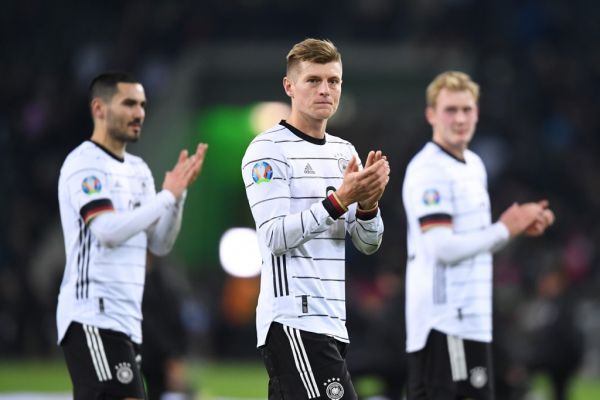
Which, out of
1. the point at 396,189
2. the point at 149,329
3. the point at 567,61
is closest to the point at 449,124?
the point at 149,329

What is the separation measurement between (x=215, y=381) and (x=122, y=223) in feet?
40.0

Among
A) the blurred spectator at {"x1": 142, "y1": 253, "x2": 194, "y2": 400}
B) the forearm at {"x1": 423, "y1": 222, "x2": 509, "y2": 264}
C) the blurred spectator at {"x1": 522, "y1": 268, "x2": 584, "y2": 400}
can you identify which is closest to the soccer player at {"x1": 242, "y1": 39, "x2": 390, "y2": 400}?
A: the forearm at {"x1": 423, "y1": 222, "x2": 509, "y2": 264}

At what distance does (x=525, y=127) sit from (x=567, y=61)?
1808 millimetres

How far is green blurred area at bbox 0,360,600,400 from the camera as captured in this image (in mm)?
17434

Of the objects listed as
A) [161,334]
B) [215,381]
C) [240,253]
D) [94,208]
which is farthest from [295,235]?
[240,253]

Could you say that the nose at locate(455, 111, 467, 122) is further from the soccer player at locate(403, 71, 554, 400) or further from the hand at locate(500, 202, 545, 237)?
the hand at locate(500, 202, 545, 237)

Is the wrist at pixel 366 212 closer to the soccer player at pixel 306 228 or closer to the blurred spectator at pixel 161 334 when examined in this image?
the soccer player at pixel 306 228

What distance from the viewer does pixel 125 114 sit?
8.38m

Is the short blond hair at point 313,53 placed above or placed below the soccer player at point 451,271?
above

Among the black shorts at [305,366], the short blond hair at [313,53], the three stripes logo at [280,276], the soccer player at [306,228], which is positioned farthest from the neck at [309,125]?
the black shorts at [305,366]

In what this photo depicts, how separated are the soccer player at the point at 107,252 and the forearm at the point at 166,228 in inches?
2.4

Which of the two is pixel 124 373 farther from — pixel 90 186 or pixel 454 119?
pixel 454 119

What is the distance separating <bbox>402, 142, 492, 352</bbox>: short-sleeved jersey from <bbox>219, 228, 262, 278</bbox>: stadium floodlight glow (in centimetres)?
1617

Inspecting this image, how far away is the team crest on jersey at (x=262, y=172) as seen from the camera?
6758 millimetres
